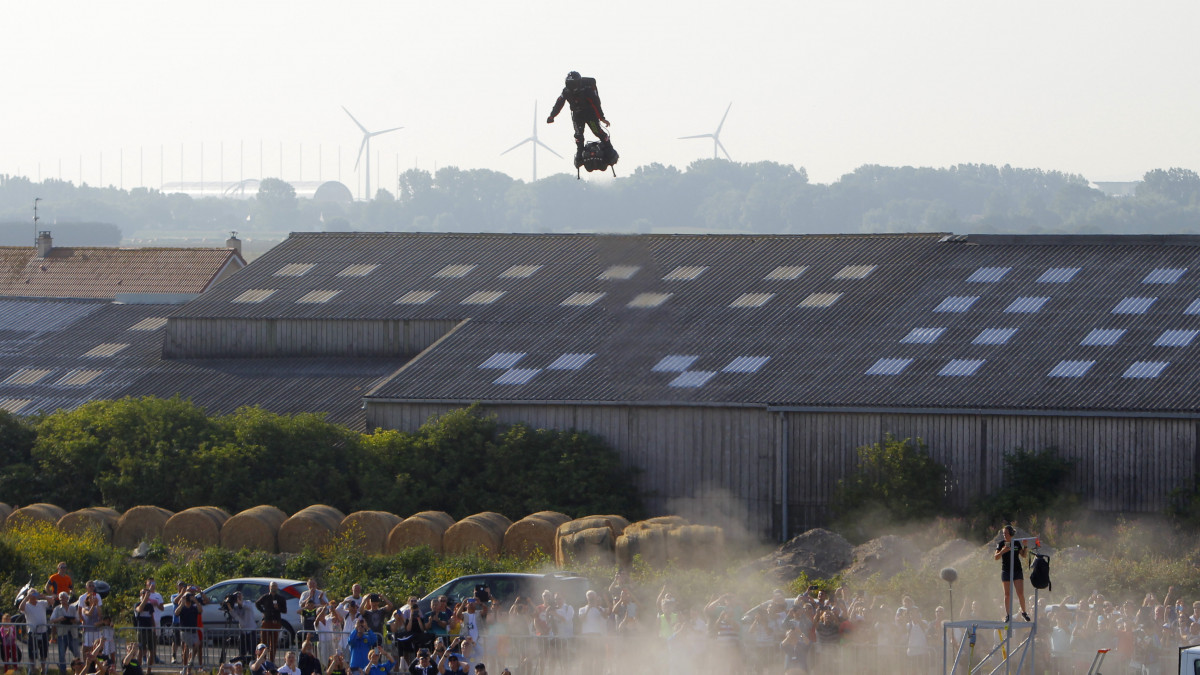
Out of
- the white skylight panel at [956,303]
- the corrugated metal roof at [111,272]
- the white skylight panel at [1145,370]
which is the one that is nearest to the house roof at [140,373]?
the corrugated metal roof at [111,272]

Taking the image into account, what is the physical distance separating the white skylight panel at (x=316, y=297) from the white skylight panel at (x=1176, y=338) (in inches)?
1067

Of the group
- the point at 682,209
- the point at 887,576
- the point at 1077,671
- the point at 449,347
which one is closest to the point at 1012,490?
the point at 887,576

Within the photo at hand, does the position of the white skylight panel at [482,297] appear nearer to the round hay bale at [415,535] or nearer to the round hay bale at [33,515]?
the round hay bale at [415,535]

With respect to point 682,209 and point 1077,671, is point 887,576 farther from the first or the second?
point 682,209

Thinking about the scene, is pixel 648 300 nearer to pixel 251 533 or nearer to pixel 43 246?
pixel 251 533

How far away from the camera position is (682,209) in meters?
98.6

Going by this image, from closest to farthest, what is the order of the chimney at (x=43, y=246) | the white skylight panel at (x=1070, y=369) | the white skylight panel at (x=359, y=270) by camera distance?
the white skylight panel at (x=1070, y=369) → the white skylight panel at (x=359, y=270) → the chimney at (x=43, y=246)

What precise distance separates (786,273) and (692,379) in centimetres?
889

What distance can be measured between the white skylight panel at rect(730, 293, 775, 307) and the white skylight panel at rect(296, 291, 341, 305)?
14.5 meters

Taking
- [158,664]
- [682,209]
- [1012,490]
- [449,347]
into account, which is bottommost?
[158,664]

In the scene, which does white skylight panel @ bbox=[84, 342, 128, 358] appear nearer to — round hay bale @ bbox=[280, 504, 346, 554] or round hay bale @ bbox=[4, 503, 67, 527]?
round hay bale @ bbox=[4, 503, 67, 527]

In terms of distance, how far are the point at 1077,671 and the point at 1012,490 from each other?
46.7 ft

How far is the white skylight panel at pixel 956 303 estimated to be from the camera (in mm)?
45875

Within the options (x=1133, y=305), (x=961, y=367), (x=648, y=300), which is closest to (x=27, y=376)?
(x=648, y=300)
